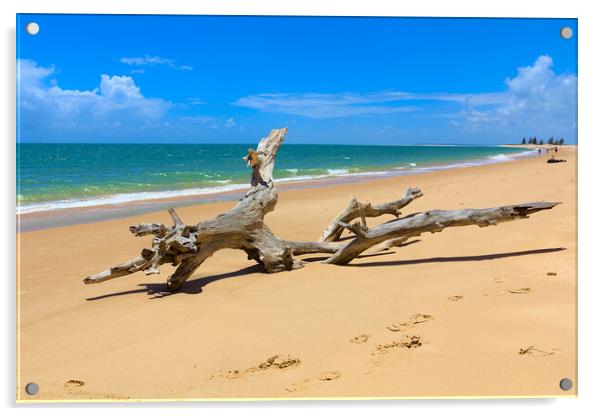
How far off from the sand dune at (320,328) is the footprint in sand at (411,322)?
17 mm

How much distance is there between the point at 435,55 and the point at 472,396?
3085 millimetres

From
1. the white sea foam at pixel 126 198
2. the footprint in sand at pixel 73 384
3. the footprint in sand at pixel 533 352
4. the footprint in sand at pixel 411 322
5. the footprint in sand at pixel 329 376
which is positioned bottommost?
the footprint in sand at pixel 73 384

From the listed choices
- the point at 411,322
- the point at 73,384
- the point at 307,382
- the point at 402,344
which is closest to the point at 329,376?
the point at 307,382

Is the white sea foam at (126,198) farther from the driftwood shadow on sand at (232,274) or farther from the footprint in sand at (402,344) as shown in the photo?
the footprint in sand at (402,344)

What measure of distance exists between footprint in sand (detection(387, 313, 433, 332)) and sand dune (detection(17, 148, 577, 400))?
0.7 inches

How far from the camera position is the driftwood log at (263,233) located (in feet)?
17.8

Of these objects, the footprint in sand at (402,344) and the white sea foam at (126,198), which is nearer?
the footprint in sand at (402,344)

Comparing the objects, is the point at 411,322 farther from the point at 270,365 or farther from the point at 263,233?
the point at 263,233

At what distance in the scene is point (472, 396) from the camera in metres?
3.76

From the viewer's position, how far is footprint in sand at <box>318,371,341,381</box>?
3.79 meters

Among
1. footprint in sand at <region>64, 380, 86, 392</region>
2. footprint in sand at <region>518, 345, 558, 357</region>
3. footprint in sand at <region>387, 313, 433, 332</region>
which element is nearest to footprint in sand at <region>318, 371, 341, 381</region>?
footprint in sand at <region>387, 313, 433, 332</region>

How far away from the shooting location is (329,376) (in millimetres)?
3803

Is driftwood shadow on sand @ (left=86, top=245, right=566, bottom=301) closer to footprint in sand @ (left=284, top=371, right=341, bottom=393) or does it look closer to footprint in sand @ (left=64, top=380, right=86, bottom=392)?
footprint in sand @ (left=64, top=380, right=86, bottom=392)

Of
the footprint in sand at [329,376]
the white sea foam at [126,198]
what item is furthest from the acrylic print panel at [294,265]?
the white sea foam at [126,198]
